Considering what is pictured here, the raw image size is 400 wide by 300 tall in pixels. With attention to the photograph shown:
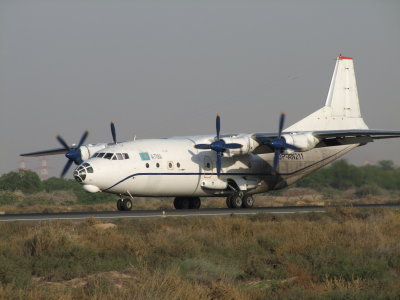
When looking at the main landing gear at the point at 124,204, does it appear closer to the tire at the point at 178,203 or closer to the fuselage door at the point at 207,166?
the fuselage door at the point at 207,166

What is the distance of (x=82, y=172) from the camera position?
1227 inches

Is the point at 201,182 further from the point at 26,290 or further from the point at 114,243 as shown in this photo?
the point at 26,290

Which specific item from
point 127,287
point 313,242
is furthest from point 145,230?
point 127,287

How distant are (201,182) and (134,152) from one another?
422 cm

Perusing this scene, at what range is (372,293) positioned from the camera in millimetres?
13203

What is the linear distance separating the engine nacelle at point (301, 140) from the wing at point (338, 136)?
291mm

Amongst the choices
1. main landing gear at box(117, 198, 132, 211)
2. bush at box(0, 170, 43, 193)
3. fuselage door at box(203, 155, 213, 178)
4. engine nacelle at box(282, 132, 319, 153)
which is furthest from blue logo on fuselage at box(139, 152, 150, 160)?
bush at box(0, 170, 43, 193)

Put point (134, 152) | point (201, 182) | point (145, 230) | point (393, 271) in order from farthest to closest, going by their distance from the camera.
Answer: point (201, 182) → point (134, 152) → point (145, 230) → point (393, 271)

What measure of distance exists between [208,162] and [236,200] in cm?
247

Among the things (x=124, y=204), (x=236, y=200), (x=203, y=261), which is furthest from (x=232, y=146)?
(x=203, y=261)

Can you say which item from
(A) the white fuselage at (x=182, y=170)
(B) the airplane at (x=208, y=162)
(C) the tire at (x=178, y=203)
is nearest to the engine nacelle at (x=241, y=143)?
(B) the airplane at (x=208, y=162)

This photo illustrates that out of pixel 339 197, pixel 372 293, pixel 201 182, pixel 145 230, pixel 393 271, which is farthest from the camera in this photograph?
pixel 339 197

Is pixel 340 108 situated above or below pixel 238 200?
above

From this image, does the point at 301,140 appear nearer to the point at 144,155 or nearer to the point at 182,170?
the point at 182,170
